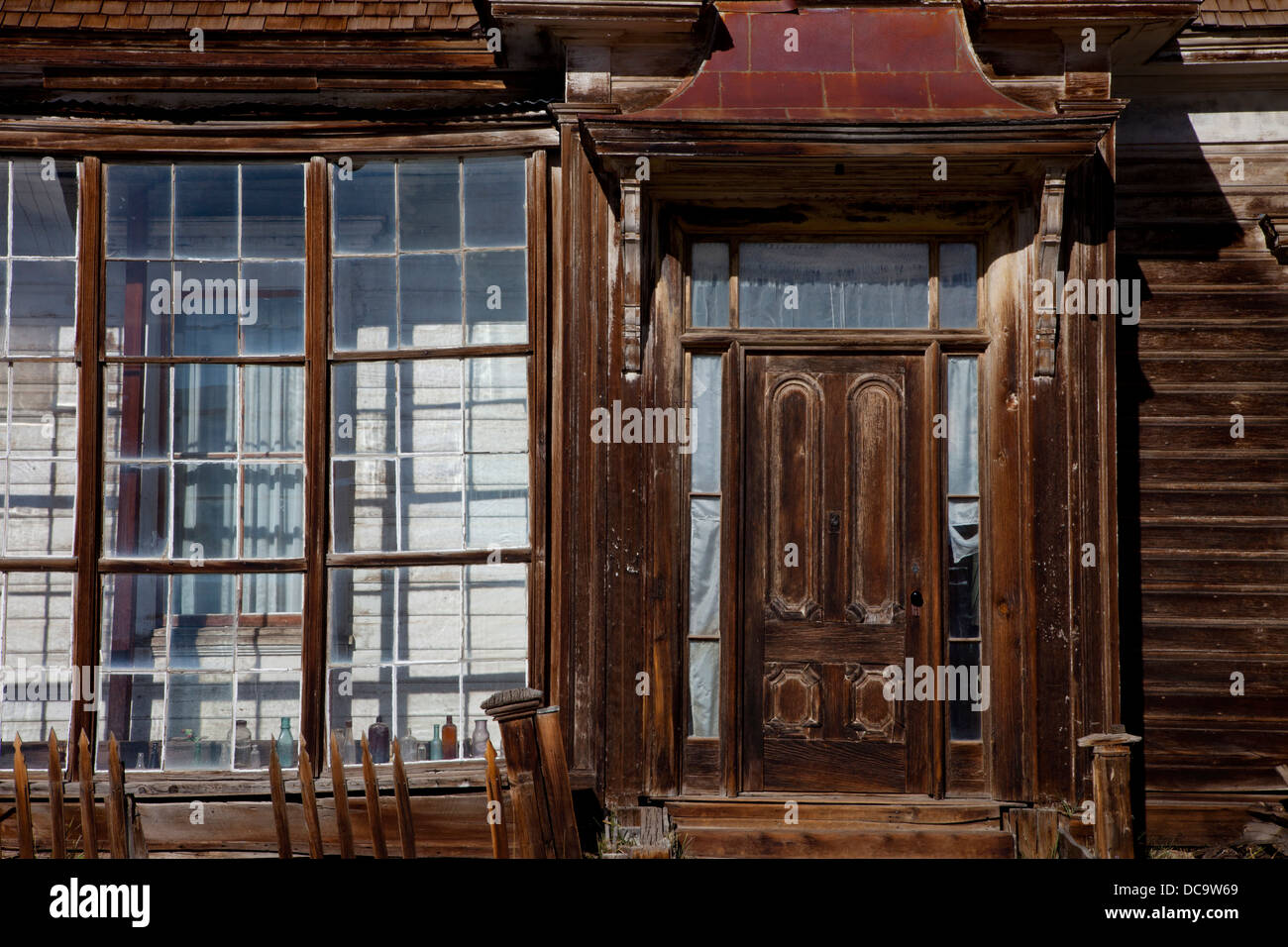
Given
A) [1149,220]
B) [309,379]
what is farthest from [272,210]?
[1149,220]

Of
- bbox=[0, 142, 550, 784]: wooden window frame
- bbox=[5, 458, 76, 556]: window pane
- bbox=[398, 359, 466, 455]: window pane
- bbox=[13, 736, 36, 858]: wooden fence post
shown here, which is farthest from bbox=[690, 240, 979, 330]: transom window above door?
bbox=[13, 736, 36, 858]: wooden fence post

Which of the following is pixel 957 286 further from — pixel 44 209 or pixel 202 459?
pixel 44 209

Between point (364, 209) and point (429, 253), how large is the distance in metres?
0.41

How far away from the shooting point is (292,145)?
631 cm

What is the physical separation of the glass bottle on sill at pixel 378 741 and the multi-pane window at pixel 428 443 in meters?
0.04

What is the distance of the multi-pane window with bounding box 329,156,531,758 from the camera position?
617 cm

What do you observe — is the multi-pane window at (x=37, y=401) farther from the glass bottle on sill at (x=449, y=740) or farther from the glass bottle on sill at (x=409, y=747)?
the glass bottle on sill at (x=449, y=740)

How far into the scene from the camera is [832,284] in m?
6.11

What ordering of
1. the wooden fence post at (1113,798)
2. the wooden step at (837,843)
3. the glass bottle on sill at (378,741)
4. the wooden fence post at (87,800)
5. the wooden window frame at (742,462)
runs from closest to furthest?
the wooden fence post at (1113,798), the wooden fence post at (87,800), the wooden step at (837,843), the wooden window frame at (742,462), the glass bottle on sill at (378,741)

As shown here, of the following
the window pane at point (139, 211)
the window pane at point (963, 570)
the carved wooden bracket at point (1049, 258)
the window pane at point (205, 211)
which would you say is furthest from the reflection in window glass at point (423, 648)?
the carved wooden bracket at point (1049, 258)

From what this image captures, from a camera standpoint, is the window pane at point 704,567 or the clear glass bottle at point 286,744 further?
the clear glass bottle at point 286,744

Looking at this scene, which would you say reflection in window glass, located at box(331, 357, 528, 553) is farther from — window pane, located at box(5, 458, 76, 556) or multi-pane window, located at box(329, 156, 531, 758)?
window pane, located at box(5, 458, 76, 556)

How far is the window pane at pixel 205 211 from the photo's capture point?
633 cm
